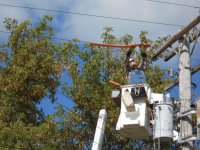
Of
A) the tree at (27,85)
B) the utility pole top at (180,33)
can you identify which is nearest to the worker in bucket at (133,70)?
the utility pole top at (180,33)

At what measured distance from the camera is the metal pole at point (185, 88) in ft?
29.1

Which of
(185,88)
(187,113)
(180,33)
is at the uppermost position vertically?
(180,33)

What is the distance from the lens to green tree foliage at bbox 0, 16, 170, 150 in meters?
14.2

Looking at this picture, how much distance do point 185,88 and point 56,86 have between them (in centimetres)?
700

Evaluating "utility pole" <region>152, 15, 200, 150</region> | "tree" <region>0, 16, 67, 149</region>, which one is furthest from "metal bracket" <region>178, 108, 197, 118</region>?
"tree" <region>0, 16, 67, 149</region>

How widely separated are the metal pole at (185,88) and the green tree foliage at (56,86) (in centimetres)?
549

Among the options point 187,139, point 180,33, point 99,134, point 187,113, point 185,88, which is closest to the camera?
point 99,134

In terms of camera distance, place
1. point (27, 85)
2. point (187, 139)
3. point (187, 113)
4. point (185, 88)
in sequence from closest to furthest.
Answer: point (187, 139) < point (187, 113) < point (185, 88) < point (27, 85)

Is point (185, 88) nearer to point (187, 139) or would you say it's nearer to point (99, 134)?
point (187, 139)

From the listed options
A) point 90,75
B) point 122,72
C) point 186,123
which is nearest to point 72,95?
point 90,75

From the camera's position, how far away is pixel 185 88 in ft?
30.5

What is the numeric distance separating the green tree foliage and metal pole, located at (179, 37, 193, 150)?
5486 millimetres

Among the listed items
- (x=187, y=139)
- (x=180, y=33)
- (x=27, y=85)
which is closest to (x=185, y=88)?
(x=187, y=139)

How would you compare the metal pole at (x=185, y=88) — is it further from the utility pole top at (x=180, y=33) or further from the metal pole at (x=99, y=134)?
the metal pole at (x=99, y=134)
